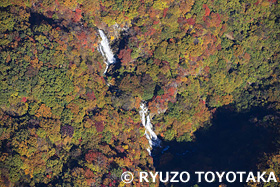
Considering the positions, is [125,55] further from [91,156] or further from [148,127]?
[91,156]

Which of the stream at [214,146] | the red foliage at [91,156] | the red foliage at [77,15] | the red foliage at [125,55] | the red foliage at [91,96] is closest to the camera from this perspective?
the red foliage at [91,156]

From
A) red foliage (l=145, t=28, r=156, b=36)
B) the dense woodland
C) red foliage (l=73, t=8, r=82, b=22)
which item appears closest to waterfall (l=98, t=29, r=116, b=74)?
the dense woodland

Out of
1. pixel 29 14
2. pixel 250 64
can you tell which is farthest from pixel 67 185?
pixel 250 64

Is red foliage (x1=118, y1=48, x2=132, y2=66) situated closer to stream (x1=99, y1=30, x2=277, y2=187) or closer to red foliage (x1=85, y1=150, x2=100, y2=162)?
stream (x1=99, y1=30, x2=277, y2=187)

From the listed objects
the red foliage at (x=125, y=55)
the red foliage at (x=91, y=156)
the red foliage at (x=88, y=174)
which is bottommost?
the red foliage at (x=88, y=174)

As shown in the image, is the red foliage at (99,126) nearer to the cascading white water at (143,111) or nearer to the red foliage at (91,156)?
the red foliage at (91,156)

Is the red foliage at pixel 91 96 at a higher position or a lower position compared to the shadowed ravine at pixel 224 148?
higher

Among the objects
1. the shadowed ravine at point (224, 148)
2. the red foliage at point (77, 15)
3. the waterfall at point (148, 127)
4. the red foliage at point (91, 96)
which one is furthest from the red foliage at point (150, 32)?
the shadowed ravine at point (224, 148)
